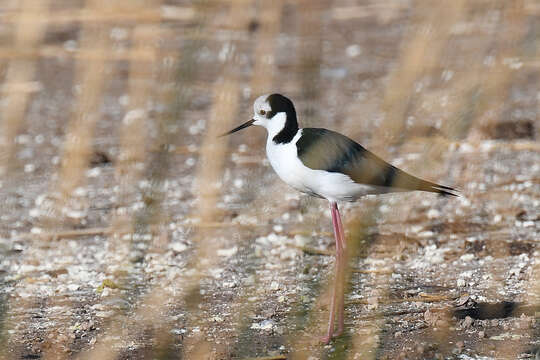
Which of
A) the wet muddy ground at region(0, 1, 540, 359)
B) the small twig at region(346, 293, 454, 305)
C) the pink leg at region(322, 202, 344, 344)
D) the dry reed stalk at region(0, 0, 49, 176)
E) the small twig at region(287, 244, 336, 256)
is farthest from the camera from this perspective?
the small twig at region(287, 244, 336, 256)

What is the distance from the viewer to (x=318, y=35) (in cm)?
94

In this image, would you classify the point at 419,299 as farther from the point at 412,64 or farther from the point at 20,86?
the point at 412,64

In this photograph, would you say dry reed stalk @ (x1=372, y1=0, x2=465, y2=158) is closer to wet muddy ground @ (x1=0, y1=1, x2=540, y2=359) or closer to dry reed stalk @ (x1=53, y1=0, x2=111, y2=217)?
wet muddy ground @ (x1=0, y1=1, x2=540, y2=359)

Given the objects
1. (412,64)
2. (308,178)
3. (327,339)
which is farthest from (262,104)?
(412,64)

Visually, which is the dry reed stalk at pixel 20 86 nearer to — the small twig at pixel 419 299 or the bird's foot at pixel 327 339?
the bird's foot at pixel 327 339

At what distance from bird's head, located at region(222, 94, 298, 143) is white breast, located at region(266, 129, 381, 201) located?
6 cm

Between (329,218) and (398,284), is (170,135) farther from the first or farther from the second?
(329,218)

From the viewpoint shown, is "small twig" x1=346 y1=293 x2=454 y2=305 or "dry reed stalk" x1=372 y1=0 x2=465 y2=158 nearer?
"dry reed stalk" x1=372 y1=0 x2=465 y2=158

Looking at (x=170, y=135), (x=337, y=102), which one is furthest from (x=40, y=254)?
(x=170, y=135)

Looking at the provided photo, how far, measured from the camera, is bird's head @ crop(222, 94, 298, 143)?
3.71 meters

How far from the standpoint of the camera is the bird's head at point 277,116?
3.71m

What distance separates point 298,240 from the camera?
14.9 feet

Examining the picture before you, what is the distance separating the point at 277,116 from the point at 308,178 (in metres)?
0.48

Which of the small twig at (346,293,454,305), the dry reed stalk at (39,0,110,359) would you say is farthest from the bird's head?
the dry reed stalk at (39,0,110,359)
